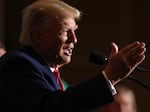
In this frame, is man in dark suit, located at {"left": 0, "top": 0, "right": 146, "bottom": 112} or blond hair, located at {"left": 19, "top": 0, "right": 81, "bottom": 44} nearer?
man in dark suit, located at {"left": 0, "top": 0, "right": 146, "bottom": 112}

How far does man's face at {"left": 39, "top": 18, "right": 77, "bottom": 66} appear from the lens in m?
1.73

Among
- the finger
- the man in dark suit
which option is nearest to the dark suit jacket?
the man in dark suit

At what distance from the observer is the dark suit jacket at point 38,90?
1451 millimetres

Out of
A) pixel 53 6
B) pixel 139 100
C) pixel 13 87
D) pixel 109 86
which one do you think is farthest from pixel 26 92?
pixel 139 100

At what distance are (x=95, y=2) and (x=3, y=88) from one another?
2607 mm

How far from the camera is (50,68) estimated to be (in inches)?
69.4

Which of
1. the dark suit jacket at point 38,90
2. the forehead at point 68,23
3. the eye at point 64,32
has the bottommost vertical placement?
the dark suit jacket at point 38,90

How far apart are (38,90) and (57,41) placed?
0.91 feet

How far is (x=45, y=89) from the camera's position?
5.00 ft

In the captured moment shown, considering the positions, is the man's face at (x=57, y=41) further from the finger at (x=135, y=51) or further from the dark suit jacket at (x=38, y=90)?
the finger at (x=135, y=51)

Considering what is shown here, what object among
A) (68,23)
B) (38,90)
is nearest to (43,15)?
(68,23)

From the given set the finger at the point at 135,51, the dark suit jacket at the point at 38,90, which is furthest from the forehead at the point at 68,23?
the finger at the point at 135,51

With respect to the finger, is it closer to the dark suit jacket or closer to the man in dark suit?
the man in dark suit

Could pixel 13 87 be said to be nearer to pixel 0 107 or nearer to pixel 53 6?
pixel 0 107
